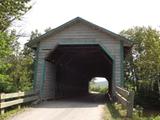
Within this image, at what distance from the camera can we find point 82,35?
1991cm

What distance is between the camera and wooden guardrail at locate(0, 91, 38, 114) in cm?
1284

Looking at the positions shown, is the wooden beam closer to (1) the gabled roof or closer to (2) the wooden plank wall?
(2) the wooden plank wall

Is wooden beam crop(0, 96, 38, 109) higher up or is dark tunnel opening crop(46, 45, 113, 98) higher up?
dark tunnel opening crop(46, 45, 113, 98)

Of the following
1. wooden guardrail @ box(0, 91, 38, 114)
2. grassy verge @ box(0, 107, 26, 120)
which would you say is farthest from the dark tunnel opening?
grassy verge @ box(0, 107, 26, 120)

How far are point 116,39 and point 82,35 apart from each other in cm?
194

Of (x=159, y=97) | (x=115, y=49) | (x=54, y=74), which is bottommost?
(x=159, y=97)

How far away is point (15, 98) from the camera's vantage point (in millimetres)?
15242

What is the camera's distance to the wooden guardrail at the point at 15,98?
12836 millimetres

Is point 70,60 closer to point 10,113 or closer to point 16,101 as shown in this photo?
point 16,101

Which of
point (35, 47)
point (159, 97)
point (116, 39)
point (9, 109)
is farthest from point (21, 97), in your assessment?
point (159, 97)

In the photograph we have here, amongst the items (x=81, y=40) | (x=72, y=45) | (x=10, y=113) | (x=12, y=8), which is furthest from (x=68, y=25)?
(x=10, y=113)

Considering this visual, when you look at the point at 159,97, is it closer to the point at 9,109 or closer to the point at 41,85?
the point at 41,85

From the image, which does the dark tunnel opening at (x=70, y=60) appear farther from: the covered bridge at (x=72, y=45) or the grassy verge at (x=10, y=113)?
the grassy verge at (x=10, y=113)

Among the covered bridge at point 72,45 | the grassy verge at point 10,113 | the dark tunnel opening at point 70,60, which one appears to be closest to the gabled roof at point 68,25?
the covered bridge at point 72,45
